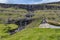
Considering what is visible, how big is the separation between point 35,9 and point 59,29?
94992 mm

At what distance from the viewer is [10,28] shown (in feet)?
274

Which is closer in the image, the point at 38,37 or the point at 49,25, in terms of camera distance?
the point at 38,37

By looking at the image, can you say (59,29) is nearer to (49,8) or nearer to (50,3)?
(49,8)

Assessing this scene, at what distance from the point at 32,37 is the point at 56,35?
7447 mm

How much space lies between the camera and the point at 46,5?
160875 mm

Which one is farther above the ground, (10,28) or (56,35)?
(56,35)

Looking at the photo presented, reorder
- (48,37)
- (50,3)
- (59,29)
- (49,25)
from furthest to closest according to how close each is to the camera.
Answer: (50,3)
(49,25)
(59,29)
(48,37)

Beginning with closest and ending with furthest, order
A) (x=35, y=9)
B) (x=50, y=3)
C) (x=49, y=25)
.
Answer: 1. (x=49, y=25)
2. (x=35, y=9)
3. (x=50, y=3)

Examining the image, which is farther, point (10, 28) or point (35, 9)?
point (35, 9)

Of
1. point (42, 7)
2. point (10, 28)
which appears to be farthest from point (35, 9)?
point (10, 28)

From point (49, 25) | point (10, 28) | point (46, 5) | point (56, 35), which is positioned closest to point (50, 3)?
point (46, 5)

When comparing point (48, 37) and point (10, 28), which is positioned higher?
point (48, 37)

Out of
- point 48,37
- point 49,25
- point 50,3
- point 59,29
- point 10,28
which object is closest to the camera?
point 48,37

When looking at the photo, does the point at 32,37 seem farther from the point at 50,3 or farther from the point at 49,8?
the point at 50,3
